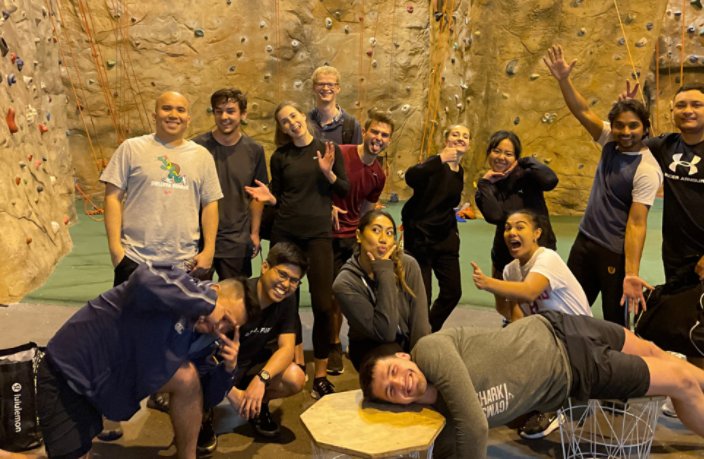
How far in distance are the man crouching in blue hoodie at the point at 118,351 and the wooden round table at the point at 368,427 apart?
44cm

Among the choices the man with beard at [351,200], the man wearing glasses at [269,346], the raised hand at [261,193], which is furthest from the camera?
the man with beard at [351,200]

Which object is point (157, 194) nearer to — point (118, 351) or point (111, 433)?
point (118, 351)

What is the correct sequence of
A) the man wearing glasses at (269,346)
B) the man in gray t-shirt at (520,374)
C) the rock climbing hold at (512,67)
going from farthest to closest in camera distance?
the rock climbing hold at (512,67), the man wearing glasses at (269,346), the man in gray t-shirt at (520,374)

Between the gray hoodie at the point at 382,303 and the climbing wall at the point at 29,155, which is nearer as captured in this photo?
the gray hoodie at the point at 382,303

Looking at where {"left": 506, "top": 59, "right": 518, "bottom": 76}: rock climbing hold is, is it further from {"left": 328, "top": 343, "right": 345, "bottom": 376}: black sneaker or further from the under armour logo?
{"left": 328, "top": 343, "right": 345, "bottom": 376}: black sneaker

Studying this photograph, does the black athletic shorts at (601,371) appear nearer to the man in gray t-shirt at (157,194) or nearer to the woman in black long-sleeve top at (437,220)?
the woman in black long-sleeve top at (437,220)

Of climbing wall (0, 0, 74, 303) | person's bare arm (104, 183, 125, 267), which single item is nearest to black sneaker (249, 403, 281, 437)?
person's bare arm (104, 183, 125, 267)

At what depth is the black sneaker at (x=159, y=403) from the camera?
2668 mm

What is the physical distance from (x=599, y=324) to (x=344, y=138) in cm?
159

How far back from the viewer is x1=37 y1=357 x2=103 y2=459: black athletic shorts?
6.44 feet

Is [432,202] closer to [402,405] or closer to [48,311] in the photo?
[402,405]

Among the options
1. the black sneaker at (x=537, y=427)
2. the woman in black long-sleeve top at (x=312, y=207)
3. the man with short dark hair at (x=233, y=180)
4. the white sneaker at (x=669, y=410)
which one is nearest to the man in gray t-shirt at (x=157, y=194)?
the man with short dark hair at (x=233, y=180)

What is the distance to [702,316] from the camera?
8.16 feet

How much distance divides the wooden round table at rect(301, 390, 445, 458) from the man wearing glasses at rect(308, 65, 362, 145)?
5.30ft
